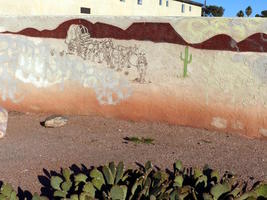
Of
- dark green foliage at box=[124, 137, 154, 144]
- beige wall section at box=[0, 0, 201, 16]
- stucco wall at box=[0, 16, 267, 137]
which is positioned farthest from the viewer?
beige wall section at box=[0, 0, 201, 16]

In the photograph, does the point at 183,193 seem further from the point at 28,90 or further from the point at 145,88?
the point at 28,90

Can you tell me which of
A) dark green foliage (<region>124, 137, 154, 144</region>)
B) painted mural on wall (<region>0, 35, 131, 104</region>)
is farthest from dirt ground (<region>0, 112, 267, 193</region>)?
painted mural on wall (<region>0, 35, 131, 104</region>)

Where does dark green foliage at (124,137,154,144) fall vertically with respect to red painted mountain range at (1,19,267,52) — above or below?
below

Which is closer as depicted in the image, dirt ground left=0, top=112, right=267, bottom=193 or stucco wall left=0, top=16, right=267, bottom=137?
dirt ground left=0, top=112, right=267, bottom=193

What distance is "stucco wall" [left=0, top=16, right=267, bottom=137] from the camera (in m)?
7.25

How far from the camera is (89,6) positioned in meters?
24.1

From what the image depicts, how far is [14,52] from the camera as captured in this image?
9250 millimetres

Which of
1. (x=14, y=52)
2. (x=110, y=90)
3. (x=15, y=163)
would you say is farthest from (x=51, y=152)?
(x=14, y=52)

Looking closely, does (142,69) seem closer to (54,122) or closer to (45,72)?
(54,122)

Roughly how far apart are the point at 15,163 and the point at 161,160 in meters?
2.19

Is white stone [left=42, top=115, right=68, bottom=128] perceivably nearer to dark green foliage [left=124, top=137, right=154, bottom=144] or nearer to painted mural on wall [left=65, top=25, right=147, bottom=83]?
painted mural on wall [left=65, top=25, right=147, bottom=83]

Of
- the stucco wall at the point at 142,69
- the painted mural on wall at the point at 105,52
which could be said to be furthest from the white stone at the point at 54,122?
the painted mural on wall at the point at 105,52

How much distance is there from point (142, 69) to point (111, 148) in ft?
7.19

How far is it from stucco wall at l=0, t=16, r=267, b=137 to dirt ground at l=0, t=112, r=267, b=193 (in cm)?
38
